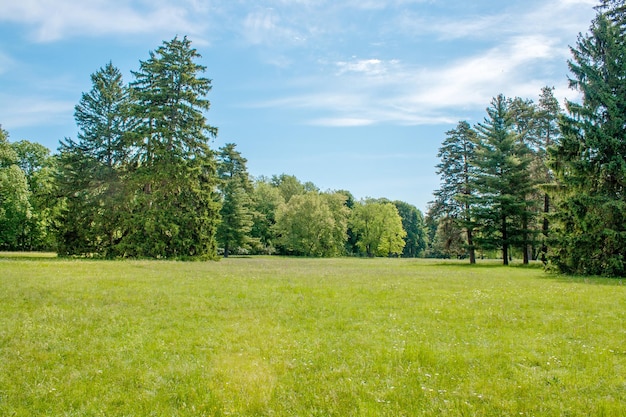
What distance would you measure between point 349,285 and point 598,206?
1910 cm

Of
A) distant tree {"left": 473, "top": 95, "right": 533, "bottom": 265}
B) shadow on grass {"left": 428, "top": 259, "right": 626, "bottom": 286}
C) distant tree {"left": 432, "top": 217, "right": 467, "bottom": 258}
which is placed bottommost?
shadow on grass {"left": 428, "top": 259, "right": 626, "bottom": 286}

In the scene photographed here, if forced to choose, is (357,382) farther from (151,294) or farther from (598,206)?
(598,206)

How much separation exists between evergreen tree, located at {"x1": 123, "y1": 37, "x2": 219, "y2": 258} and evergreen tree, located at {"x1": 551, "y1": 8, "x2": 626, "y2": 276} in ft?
97.1

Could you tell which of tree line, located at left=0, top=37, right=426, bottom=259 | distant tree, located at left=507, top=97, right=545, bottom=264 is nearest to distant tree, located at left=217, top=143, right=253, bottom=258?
tree line, located at left=0, top=37, right=426, bottom=259

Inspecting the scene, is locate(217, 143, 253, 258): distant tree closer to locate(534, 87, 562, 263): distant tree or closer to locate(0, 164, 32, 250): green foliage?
locate(0, 164, 32, 250): green foliage

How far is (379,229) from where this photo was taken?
77375 mm

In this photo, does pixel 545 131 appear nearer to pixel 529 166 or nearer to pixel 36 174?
pixel 529 166

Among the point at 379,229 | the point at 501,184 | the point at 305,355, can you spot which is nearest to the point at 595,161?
the point at 501,184

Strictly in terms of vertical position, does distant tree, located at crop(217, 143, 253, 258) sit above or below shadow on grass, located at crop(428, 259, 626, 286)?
above

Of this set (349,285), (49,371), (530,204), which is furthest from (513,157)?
(49,371)

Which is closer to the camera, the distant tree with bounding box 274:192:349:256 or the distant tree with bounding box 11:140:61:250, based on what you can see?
the distant tree with bounding box 11:140:61:250

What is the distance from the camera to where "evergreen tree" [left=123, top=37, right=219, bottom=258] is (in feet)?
117

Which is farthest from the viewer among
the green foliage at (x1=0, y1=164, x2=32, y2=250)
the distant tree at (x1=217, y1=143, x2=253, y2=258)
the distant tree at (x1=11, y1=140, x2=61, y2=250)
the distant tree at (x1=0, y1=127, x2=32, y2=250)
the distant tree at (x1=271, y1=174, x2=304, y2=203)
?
the distant tree at (x1=271, y1=174, x2=304, y2=203)

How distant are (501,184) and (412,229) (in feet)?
228
